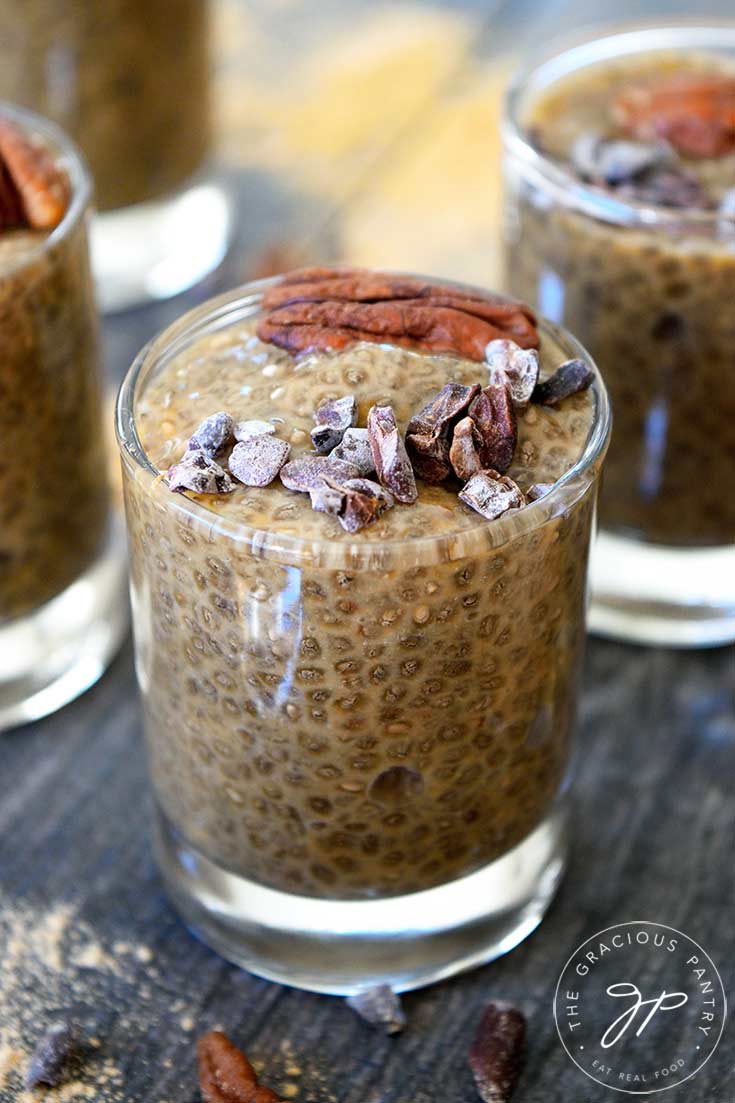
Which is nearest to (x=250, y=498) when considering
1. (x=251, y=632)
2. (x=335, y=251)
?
(x=251, y=632)

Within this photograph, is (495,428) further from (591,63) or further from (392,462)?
(591,63)

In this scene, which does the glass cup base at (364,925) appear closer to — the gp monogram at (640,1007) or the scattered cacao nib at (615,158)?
the gp monogram at (640,1007)

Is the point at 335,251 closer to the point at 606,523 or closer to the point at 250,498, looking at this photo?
the point at 606,523

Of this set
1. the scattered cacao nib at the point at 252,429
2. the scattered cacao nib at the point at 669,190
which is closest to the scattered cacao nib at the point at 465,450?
the scattered cacao nib at the point at 252,429

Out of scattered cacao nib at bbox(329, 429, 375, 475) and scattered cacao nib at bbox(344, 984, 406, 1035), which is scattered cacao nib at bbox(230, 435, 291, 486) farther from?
scattered cacao nib at bbox(344, 984, 406, 1035)

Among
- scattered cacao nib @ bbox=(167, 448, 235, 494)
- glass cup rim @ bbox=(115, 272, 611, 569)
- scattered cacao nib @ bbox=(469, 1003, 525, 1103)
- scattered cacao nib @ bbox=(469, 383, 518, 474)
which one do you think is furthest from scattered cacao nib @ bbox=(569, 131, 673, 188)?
scattered cacao nib @ bbox=(469, 1003, 525, 1103)

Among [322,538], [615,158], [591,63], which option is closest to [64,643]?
[322,538]
